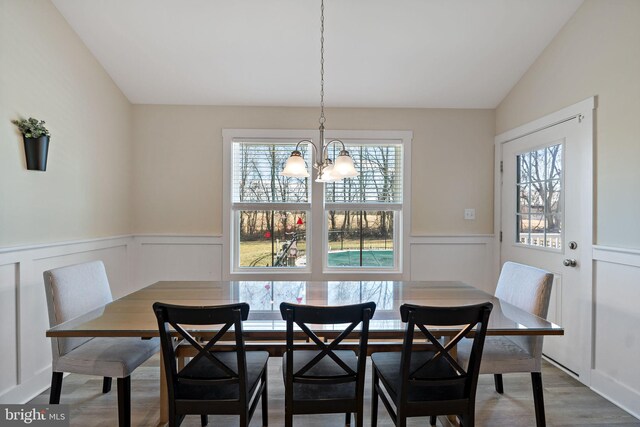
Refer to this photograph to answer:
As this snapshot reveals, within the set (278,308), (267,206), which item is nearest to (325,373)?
(278,308)

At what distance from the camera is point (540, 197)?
9.43 ft

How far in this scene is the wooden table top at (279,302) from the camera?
148 cm

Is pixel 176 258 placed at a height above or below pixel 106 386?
above

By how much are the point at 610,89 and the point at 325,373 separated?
8.05ft

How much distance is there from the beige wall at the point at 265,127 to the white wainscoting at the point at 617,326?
1.29m

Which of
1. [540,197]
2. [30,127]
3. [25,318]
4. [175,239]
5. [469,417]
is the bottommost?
[469,417]

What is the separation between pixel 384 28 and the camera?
260 cm

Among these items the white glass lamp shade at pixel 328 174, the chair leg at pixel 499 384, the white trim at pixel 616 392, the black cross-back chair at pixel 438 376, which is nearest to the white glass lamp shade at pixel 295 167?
the white glass lamp shade at pixel 328 174

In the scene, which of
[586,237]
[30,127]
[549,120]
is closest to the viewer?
[30,127]

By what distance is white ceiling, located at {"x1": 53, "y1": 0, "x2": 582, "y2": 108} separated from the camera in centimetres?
245

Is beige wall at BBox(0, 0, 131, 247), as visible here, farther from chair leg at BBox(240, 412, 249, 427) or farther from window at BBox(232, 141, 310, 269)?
chair leg at BBox(240, 412, 249, 427)

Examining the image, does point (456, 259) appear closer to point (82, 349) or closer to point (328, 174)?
point (328, 174)

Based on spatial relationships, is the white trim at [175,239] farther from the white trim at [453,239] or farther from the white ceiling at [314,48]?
the white trim at [453,239]

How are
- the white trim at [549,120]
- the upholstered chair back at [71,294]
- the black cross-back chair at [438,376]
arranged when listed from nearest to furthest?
the black cross-back chair at [438,376], the upholstered chair back at [71,294], the white trim at [549,120]
